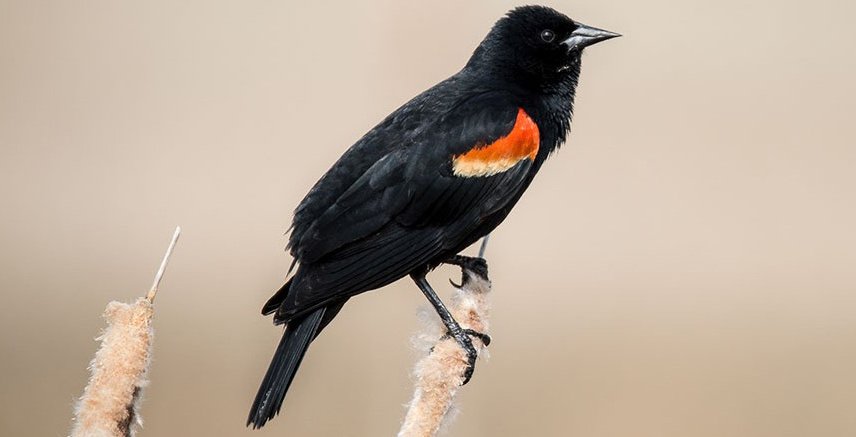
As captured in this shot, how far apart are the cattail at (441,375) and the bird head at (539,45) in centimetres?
82

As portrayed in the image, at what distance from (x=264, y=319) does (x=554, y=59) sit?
2.94 meters

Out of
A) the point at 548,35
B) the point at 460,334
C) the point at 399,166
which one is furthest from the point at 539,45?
the point at 460,334

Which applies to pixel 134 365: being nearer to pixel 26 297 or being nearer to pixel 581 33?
pixel 581 33

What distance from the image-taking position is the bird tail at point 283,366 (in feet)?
7.57

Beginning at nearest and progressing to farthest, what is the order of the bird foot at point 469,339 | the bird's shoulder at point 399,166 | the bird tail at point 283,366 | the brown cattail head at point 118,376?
the brown cattail head at point 118,376
the bird tail at point 283,366
the bird foot at point 469,339
the bird's shoulder at point 399,166

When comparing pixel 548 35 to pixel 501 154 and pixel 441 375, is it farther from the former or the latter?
pixel 441 375

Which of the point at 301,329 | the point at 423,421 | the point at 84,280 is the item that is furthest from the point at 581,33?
the point at 84,280

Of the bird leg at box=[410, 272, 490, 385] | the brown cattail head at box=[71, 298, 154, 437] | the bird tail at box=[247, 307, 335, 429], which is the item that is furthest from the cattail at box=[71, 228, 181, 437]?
the bird leg at box=[410, 272, 490, 385]

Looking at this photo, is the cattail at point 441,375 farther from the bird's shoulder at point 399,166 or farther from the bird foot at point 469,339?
the bird's shoulder at point 399,166

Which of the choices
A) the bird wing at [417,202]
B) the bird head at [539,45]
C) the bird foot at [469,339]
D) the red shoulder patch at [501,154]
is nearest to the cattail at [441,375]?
the bird foot at [469,339]

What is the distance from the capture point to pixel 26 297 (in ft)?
19.9

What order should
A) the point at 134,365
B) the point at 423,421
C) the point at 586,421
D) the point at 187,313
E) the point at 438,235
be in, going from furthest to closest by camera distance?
the point at 187,313, the point at 586,421, the point at 438,235, the point at 423,421, the point at 134,365

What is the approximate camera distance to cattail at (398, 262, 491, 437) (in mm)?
1860

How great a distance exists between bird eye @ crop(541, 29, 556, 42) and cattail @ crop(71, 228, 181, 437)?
1.60 metres
